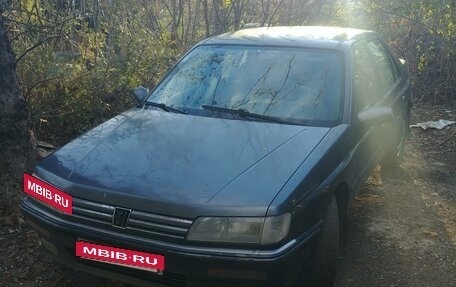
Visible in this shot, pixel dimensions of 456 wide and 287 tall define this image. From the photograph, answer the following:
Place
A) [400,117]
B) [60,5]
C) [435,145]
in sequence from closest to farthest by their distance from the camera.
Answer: [400,117]
[60,5]
[435,145]

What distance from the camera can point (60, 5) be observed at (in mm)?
6031

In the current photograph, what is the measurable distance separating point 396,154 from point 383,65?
106cm

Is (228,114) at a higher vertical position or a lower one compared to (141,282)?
higher

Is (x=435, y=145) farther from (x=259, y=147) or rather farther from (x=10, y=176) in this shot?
(x=10, y=176)

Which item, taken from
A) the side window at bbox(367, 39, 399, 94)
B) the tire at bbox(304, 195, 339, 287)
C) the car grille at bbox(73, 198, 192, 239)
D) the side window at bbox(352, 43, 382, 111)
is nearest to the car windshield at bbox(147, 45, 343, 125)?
the side window at bbox(352, 43, 382, 111)

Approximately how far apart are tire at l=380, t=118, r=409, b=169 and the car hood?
2.27 meters

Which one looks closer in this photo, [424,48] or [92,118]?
[92,118]

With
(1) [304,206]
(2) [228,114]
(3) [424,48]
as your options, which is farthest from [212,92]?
(3) [424,48]

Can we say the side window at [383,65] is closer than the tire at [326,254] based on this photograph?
No

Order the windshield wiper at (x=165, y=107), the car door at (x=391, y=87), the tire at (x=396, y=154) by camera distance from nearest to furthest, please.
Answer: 1. the windshield wiper at (x=165, y=107)
2. the car door at (x=391, y=87)
3. the tire at (x=396, y=154)

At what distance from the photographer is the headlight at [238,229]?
8.04 ft

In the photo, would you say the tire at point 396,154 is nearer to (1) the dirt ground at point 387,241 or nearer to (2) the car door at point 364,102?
(1) the dirt ground at point 387,241

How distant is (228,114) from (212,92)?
1.07 ft

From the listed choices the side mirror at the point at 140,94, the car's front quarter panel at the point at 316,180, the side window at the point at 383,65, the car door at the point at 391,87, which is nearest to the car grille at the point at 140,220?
the car's front quarter panel at the point at 316,180
